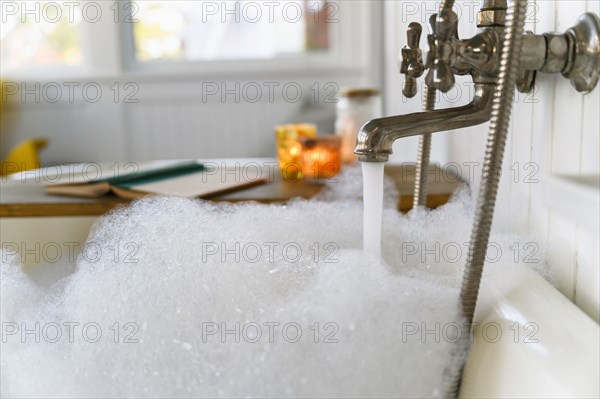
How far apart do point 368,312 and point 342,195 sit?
62 cm

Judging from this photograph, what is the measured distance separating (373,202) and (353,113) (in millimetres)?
882

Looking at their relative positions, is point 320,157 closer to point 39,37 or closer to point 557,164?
point 557,164

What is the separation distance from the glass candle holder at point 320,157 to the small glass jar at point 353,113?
167 millimetres

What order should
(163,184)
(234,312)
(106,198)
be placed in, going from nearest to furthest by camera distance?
A: (234,312)
(106,198)
(163,184)

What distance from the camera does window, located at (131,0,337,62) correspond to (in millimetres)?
3258

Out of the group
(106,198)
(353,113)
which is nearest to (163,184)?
(106,198)

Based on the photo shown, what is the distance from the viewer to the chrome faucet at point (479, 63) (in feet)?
2.29

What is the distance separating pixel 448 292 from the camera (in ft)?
2.37

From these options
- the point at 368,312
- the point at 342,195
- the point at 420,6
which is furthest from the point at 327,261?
the point at 420,6

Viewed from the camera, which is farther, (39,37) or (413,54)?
(39,37)

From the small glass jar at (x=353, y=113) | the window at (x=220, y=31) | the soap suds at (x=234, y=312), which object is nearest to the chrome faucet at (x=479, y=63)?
the soap suds at (x=234, y=312)

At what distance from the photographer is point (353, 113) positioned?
1.64 meters

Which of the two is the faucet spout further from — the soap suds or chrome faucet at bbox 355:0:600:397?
the soap suds

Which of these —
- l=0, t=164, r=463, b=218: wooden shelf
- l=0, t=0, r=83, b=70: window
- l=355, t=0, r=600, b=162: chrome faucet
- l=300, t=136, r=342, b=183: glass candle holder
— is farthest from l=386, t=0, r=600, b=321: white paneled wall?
l=0, t=0, r=83, b=70: window
